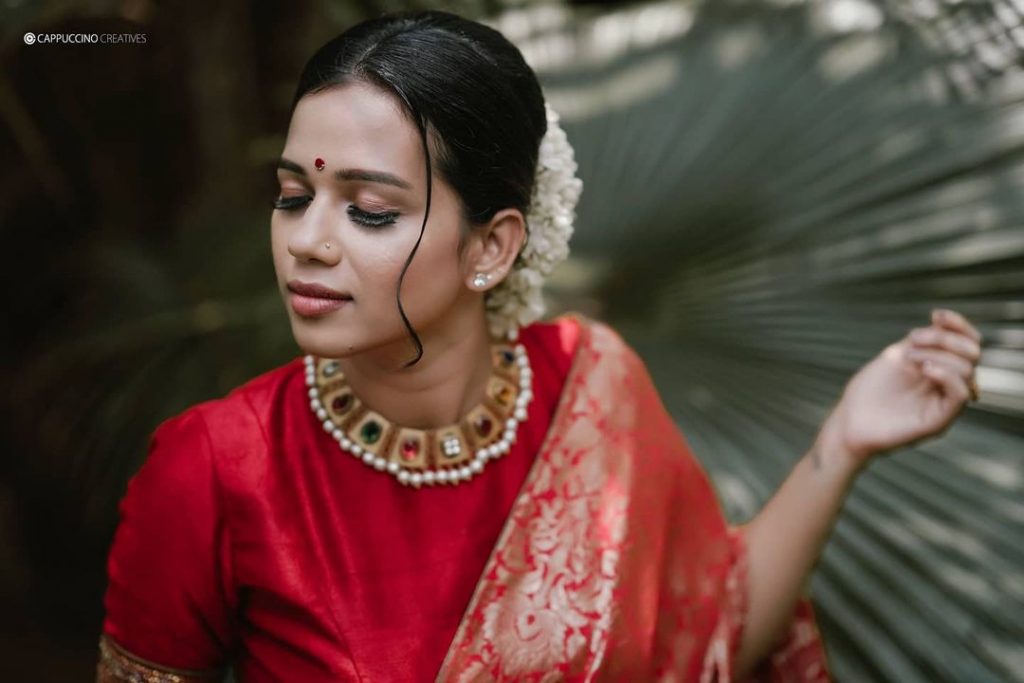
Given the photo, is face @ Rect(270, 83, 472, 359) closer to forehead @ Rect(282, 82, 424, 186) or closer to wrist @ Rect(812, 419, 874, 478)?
forehead @ Rect(282, 82, 424, 186)

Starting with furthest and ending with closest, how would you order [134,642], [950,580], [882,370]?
[950,580]
[882,370]
[134,642]

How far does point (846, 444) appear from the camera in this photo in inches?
43.5

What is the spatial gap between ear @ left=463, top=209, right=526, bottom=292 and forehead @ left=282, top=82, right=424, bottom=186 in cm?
11

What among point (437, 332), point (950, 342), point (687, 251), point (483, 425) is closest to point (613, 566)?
point (483, 425)

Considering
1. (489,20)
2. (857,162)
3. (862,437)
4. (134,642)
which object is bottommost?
(134,642)

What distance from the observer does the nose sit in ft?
2.95

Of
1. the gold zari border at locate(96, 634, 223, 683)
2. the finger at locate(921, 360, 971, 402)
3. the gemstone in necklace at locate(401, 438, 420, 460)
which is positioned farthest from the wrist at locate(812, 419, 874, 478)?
the gold zari border at locate(96, 634, 223, 683)

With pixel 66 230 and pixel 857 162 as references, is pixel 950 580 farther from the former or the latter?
pixel 66 230

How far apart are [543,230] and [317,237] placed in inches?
10.8

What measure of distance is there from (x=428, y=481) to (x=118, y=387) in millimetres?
635

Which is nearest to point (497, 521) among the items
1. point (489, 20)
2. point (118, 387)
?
point (118, 387)

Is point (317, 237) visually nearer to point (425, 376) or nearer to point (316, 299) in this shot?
point (316, 299)

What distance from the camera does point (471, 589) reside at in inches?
40.9

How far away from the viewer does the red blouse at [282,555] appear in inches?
38.5
